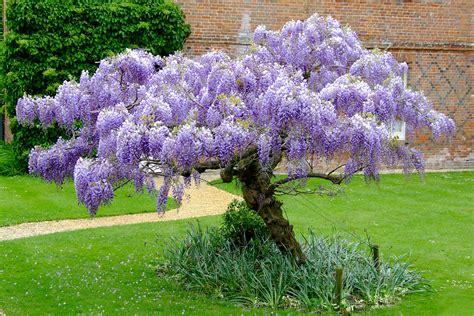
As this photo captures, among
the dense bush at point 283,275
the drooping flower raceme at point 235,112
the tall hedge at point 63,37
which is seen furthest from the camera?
the tall hedge at point 63,37

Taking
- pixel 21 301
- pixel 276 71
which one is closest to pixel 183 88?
pixel 276 71

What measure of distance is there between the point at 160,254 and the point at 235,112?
151 inches

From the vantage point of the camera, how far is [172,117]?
24.0 feet

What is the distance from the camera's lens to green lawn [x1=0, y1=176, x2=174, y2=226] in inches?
495

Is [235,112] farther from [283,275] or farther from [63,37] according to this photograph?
[63,37]

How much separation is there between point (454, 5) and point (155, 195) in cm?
1380

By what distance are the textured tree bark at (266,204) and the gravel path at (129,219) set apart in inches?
82.7

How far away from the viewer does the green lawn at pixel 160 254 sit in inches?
317

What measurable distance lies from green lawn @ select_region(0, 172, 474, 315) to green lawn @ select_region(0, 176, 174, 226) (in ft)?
4.00

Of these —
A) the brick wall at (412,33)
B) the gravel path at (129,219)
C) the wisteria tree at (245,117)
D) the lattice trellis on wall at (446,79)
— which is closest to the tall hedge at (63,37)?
the brick wall at (412,33)

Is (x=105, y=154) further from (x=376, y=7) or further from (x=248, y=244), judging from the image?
(x=376, y=7)

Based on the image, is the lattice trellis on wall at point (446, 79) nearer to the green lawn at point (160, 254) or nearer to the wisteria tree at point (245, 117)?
the green lawn at point (160, 254)

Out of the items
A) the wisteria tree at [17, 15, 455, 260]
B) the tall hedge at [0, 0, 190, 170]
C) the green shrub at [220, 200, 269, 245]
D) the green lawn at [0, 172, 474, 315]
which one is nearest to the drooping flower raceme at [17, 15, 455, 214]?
the wisteria tree at [17, 15, 455, 260]

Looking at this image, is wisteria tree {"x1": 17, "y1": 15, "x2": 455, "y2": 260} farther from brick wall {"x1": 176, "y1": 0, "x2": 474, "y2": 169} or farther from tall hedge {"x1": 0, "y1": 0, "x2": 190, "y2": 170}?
brick wall {"x1": 176, "y1": 0, "x2": 474, "y2": 169}
